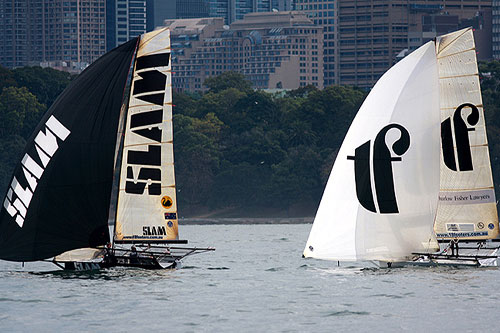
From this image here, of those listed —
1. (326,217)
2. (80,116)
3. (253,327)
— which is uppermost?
(80,116)

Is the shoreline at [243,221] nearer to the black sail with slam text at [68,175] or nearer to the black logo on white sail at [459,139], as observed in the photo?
the black logo on white sail at [459,139]

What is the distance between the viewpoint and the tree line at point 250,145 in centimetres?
13150

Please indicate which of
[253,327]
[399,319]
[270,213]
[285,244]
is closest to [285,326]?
[253,327]

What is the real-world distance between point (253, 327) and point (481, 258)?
13383 millimetres

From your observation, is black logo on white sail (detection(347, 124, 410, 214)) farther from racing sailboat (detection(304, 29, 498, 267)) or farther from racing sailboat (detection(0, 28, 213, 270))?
racing sailboat (detection(0, 28, 213, 270))

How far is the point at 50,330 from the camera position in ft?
109

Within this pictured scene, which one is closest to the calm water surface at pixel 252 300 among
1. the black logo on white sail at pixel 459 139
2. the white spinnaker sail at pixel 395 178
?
the white spinnaker sail at pixel 395 178

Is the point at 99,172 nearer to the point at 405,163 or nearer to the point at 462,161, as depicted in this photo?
the point at 405,163

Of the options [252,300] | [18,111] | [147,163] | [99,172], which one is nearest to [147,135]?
[147,163]

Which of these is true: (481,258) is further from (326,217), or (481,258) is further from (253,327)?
(253,327)

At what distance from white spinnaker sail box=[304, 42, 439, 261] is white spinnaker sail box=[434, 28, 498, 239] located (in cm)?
54

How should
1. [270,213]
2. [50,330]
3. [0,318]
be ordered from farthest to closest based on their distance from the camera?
[270,213] → [0,318] → [50,330]

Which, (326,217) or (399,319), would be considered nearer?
(399,319)

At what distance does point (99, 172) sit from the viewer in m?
42.8
